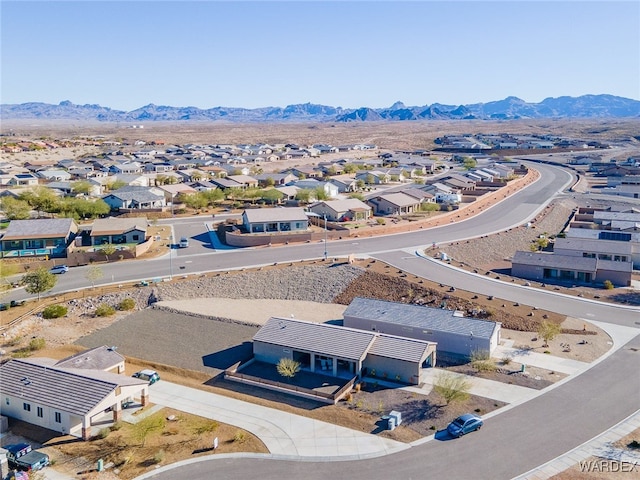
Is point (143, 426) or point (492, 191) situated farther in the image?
point (492, 191)

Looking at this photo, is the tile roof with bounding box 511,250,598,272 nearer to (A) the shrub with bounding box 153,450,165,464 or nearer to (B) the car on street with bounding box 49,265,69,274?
(A) the shrub with bounding box 153,450,165,464

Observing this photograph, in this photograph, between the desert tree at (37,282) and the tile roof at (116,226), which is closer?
the desert tree at (37,282)

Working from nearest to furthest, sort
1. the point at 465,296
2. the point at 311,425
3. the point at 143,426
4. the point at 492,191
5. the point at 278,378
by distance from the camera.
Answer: the point at 143,426 < the point at 311,425 < the point at 278,378 < the point at 465,296 < the point at 492,191

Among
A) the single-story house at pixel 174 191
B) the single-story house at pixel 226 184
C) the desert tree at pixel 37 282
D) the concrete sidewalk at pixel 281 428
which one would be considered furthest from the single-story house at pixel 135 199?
the concrete sidewalk at pixel 281 428

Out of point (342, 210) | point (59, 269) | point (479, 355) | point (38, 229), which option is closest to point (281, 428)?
point (479, 355)

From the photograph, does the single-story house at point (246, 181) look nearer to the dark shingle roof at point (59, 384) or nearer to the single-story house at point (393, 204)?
the single-story house at point (393, 204)

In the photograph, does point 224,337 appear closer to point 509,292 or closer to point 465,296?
point 465,296

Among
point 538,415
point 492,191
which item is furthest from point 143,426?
point 492,191
